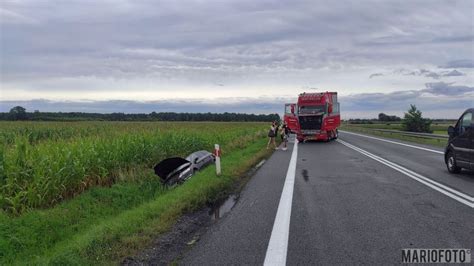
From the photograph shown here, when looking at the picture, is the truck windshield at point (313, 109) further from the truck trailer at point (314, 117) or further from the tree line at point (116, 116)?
the tree line at point (116, 116)

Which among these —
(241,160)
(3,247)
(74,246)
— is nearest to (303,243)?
(74,246)

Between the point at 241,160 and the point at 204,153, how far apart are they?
6.39 feet

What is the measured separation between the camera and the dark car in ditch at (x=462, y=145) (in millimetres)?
12133

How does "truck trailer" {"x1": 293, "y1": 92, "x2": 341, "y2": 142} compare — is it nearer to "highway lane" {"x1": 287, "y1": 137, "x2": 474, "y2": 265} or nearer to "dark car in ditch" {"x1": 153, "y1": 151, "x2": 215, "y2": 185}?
"dark car in ditch" {"x1": 153, "y1": 151, "x2": 215, "y2": 185}

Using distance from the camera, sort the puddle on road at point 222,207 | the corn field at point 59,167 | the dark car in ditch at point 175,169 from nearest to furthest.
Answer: the puddle on road at point 222,207 → the corn field at point 59,167 → the dark car in ditch at point 175,169

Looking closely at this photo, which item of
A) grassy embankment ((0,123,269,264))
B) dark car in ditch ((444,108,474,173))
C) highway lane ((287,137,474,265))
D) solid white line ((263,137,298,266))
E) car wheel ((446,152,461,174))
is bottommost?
grassy embankment ((0,123,269,264))

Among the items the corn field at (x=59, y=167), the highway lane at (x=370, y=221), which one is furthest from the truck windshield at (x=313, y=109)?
the highway lane at (x=370, y=221)

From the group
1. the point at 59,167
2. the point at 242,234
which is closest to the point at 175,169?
the point at 59,167

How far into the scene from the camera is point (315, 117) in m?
33.0

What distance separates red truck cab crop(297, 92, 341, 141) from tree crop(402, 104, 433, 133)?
183ft

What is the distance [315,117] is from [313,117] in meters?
0.15

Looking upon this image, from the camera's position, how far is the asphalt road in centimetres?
553

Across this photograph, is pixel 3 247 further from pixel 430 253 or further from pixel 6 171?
pixel 430 253

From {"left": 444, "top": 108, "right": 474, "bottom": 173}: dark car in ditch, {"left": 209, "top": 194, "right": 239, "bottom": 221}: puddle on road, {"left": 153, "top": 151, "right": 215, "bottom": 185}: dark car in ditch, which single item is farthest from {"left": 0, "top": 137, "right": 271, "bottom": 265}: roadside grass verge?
{"left": 444, "top": 108, "right": 474, "bottom": 173}: dark car in ditch
